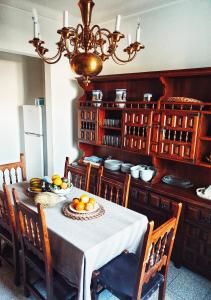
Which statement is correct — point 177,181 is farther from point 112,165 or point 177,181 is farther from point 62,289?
point 62,289

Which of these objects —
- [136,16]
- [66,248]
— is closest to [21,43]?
[136,16]

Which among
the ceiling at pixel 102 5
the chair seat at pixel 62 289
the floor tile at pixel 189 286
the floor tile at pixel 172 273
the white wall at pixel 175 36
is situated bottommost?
the floor tile at pixel 172 273

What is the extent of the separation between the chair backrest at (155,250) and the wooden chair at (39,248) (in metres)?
0.52

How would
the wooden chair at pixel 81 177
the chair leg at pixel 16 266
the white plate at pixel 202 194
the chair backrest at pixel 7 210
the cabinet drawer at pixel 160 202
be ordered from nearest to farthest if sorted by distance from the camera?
the chair backrest at pixel 7 210 < the chair leg at pixel 16 266 < the white plate at pixel 202 194 < the cabinet drawer at pixel 160 202 < the wooden chair at pixel 81 177

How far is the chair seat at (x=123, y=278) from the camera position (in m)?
1.47

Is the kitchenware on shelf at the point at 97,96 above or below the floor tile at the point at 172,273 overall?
above

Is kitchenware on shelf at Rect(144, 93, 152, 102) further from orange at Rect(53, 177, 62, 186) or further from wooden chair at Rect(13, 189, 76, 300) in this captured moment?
wooden chair at Rect(13, 189, 76, 300)

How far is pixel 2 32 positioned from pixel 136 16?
1606mm

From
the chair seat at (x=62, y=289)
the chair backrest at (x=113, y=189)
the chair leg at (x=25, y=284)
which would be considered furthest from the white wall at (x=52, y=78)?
the chair seat at (x=62, y=289)

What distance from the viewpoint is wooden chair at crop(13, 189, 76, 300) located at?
1458mm

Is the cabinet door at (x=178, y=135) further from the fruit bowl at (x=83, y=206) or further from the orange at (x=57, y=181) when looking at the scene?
the orange at (x=57, y=181)

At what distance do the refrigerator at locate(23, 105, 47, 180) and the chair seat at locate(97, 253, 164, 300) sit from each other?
2.43m

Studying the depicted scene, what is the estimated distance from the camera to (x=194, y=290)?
6.61ft

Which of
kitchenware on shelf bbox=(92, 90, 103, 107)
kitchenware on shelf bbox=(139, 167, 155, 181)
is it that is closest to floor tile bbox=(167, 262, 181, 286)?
kitchenware on shelf bbox=(139, 167, 155, 181)
